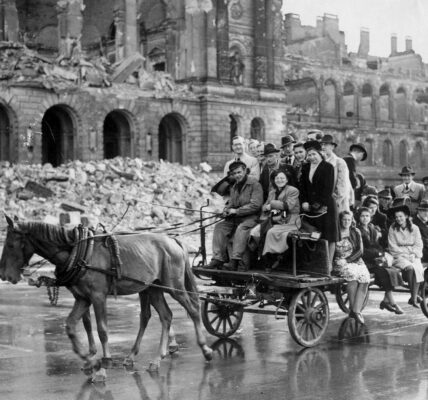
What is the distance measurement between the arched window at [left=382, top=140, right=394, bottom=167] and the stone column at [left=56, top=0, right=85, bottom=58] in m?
28.4

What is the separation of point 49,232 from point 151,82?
33.4 m

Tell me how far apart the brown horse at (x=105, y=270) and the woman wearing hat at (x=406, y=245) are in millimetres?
3738

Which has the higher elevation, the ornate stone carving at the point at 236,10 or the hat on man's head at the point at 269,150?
the ornate stone carving at the point at 236,10

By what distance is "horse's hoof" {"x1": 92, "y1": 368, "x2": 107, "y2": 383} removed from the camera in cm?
791

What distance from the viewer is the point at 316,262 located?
1010cm

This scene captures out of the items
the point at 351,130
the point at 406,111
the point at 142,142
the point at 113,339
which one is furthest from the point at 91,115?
the point at 406,111

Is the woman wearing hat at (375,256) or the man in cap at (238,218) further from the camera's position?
the woman wearing hat at (375,256)

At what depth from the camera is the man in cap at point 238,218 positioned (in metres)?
10.2

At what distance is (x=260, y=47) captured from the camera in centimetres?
4684

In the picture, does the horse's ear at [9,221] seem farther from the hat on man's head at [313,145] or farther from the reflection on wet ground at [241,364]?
the hat on man's head at [313,145]

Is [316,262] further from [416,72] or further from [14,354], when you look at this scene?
[416,72]

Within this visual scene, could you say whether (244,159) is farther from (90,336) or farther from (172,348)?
(90,336)

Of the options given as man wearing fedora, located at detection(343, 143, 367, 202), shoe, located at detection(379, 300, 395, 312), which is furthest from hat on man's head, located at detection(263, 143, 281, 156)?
shoe, located at detection(379, 300, 395, 312)

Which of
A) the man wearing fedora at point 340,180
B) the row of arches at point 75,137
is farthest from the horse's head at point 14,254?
the row of arches at point 75,137
